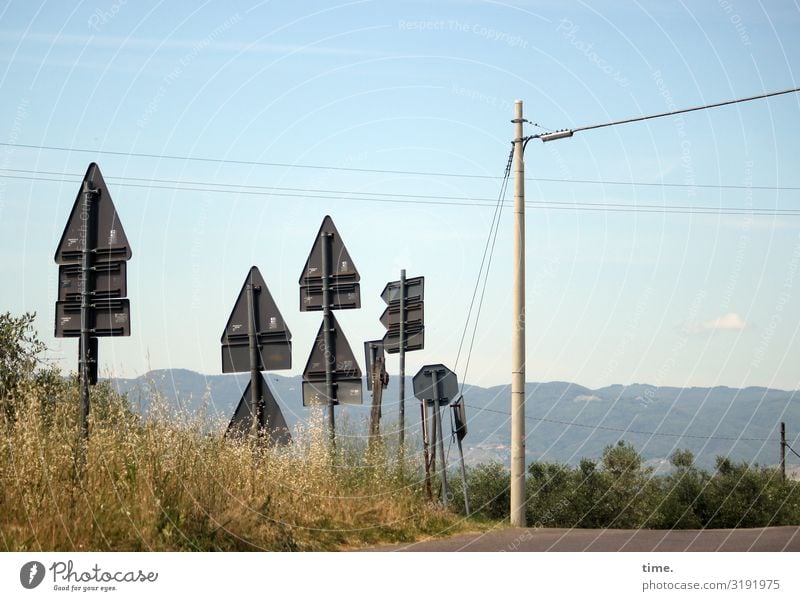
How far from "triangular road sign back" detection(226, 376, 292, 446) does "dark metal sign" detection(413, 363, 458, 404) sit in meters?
3.62

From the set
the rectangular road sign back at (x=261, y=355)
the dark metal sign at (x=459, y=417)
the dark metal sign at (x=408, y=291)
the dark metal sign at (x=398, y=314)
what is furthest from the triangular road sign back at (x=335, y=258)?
the dark metal sign at (x=398, y=314)

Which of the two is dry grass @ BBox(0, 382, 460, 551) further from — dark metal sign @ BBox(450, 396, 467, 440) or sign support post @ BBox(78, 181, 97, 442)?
dark metal sign @ BBox(450, 396, 467, 440)

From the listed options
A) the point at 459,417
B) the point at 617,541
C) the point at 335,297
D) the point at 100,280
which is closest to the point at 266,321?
the point at 335,297

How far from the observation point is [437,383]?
18000 millimetres

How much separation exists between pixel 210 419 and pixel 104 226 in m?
2.78

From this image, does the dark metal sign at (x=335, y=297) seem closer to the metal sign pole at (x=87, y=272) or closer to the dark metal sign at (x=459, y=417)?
the dark metal sign at (x=459, y=417)

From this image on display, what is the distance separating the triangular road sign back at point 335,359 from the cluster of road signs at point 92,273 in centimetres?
583

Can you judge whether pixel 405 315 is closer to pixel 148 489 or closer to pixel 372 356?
pixel 372 356

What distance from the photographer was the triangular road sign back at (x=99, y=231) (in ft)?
39.5

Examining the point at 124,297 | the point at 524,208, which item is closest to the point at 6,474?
the point at 124,297

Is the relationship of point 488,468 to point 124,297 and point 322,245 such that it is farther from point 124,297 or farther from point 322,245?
point 124,297

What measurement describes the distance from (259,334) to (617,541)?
618 cm

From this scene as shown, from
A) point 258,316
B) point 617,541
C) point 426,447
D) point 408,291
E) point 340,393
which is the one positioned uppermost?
point 408,291
